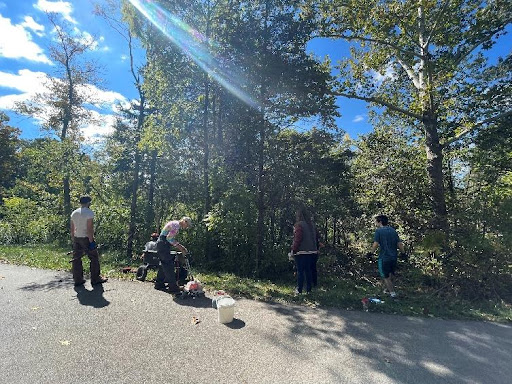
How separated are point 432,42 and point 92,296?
13.0 meters

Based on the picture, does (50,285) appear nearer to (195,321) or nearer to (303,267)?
(195,321)

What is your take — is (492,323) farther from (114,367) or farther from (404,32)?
(404,32)

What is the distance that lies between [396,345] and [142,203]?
10244 millimetres

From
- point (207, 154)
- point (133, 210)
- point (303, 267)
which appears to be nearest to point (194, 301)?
point (303, 267)

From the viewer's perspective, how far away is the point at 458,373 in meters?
3.20

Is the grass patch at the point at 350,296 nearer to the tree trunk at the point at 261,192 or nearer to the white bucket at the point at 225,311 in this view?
the tree trunk at the point at 261,192

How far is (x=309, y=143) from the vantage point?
884cm

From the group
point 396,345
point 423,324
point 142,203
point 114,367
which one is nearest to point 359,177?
point 423,324

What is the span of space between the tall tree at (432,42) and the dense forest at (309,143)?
0.05 metres

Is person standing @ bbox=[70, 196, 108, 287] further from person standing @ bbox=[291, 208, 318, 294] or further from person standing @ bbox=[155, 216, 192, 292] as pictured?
person standing @ bbox=[291, 208, 318, 294]

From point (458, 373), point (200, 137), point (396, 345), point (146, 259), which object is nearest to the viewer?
point (458, 373)

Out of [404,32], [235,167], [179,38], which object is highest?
[404,32]

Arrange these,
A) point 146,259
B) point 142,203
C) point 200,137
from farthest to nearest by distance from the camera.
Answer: point 142,203 < point 200,137 < point 146,259

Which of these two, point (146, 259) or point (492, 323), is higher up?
point (146, 259)
